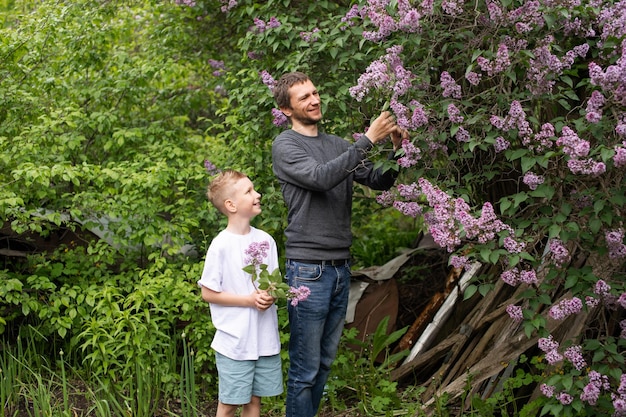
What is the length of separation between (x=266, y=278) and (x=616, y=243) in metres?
1.46

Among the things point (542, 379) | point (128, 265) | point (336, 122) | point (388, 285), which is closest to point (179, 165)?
point (128, 265)

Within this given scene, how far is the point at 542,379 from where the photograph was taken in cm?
409

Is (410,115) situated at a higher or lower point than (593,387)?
higher

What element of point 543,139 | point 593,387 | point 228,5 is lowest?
point 593,387

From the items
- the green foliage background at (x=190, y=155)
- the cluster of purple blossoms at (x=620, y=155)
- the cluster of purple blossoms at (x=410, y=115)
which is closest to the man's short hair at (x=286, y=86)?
the green foliage background at (x=190, y=155)

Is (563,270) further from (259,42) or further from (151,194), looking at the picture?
(151,194)

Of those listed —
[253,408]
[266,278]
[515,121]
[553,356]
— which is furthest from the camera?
[253,408]

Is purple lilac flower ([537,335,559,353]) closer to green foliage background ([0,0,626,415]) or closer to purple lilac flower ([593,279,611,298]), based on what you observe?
green foliage background ([0,0,626,415])

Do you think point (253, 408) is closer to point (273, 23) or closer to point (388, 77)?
point (388, 77)

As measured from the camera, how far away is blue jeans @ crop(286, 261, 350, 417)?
378 cm

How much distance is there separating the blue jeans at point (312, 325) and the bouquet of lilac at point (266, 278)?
213 millimetres

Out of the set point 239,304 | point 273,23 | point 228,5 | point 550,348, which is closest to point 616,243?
point 550,348

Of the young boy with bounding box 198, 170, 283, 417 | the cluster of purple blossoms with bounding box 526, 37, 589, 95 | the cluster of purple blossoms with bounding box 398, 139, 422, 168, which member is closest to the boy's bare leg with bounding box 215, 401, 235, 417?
the young boy with bounding box 198, 170, 283, 417

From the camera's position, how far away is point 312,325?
3807 mm
